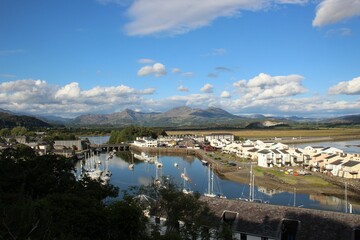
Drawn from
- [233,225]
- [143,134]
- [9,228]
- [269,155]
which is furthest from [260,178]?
[143,134]

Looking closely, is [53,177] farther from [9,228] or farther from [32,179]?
[9,228]

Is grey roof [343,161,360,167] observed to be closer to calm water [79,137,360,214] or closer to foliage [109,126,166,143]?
calm water [79,137,360,214]

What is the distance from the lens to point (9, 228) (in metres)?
6.51

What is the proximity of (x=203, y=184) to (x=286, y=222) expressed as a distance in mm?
24357

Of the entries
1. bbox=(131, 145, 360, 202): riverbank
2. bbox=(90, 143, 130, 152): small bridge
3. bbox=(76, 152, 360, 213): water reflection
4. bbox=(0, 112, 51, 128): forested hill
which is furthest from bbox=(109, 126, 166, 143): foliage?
bbox=(0, 112, 51, 128): forested hill

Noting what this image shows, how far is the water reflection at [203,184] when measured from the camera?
29.9 metres

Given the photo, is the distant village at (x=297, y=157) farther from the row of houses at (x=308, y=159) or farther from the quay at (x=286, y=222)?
the quay at (x=286, y=222)

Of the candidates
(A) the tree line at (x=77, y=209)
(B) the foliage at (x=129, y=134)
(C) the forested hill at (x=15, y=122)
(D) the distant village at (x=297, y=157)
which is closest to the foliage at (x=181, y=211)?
(A) the tree line at (x=77, y=209)

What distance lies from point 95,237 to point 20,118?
→ 169m

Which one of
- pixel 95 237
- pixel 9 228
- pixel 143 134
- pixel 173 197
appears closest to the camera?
pixel 9 228

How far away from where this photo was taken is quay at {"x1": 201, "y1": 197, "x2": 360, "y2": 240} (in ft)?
47.4

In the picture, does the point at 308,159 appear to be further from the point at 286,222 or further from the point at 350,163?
the point at 286,222

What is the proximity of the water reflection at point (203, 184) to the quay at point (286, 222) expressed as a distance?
6072 mm

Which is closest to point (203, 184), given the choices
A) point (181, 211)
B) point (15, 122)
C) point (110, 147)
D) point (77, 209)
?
point (181, 211)
